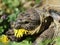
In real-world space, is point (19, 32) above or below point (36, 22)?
below

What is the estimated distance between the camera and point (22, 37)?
12.2 feet

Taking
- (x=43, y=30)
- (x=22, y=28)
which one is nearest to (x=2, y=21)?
(x=22, y=28)

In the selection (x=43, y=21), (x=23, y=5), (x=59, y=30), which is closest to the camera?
(x=59, y=30)

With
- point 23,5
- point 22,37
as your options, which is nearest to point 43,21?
point 22,37

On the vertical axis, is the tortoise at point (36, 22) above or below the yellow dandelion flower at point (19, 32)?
above

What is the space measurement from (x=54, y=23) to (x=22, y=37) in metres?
0.52

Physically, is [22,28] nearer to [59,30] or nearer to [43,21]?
[43,21]

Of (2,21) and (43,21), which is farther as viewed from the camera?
(2,21)

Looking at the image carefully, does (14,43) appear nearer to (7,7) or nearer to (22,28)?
(22,28)

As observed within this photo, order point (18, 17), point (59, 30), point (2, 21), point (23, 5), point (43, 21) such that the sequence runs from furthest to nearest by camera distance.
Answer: point (23, 5)
point (2, 21)
point (18, 17)
point (43, 21)
point (59, 30)

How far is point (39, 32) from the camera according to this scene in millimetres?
3660

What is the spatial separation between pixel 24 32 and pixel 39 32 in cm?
21

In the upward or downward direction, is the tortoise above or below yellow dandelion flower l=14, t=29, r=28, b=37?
above

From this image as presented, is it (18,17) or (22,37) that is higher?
(18,17)
